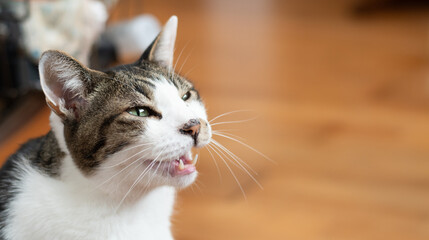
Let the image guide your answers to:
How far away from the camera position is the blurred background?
4.80ft

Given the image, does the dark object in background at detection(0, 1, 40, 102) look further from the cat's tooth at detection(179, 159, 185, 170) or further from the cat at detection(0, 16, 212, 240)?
the cat's tooth at detection(179, 159, 185, 170)

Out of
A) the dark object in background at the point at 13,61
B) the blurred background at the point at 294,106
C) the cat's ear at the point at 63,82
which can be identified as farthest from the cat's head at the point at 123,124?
the dark object in background at the point at 13,61

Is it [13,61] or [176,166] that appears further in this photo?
[13,61]

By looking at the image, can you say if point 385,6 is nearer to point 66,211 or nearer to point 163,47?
point 163,47

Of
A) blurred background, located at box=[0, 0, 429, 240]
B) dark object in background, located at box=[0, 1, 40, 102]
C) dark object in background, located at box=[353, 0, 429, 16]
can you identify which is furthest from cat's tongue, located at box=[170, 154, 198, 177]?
dark object in background, located at box=[353, 0, 429, 16]

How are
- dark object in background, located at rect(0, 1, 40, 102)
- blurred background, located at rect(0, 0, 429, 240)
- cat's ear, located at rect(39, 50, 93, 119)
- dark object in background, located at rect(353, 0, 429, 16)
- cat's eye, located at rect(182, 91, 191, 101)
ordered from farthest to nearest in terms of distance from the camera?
dark object in background, located at rect(353, 0, 429, 16)
dark object in background, located at rect(0, 1, 40, 102)
blurred background, located at rect(0, 0, 429, 240)
cat's eye, located at rect(182, 91, 191, 101)
cat's ear, located at rect(39, 50, 93, 119)

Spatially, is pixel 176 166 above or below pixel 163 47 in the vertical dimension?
below

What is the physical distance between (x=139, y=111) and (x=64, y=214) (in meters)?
0.19

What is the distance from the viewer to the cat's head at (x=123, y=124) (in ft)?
2.60

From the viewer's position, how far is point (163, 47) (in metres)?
0.94

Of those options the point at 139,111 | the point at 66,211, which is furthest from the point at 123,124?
the point at 66,211

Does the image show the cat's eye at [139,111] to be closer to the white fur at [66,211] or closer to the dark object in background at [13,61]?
the white fur at [66,211]

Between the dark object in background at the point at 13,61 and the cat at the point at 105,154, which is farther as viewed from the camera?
the dark object in background at the point at 13,61

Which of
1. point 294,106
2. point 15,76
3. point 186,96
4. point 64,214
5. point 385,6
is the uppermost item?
point 385,6
